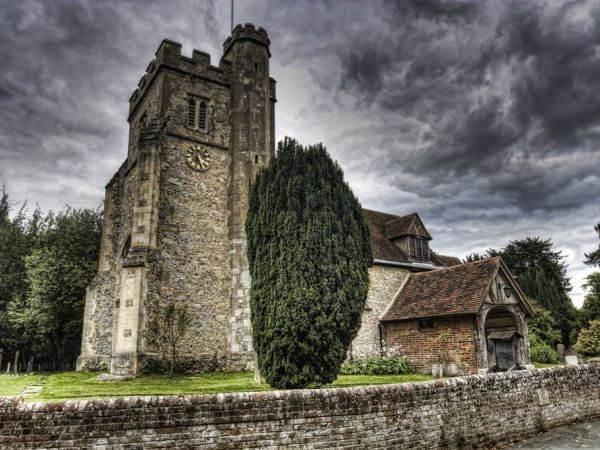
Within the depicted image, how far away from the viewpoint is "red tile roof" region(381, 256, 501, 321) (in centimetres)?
1808

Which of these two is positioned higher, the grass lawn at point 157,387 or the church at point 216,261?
the church at point 216,261

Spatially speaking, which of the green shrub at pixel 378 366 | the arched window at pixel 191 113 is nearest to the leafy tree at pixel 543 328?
the green shrub at pixel 378 366

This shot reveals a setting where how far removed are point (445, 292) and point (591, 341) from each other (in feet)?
40.2

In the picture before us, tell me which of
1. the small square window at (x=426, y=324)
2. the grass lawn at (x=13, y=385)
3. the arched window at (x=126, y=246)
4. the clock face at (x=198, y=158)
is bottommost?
the grass lawn at (x=13, y=385)

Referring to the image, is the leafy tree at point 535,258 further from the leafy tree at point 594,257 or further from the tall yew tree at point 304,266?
the tall yew tree at point 304,266

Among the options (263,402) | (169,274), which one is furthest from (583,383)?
(169,274)

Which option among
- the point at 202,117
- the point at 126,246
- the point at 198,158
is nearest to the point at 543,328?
the point at 198,158

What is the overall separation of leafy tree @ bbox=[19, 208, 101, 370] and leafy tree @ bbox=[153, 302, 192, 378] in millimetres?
11465

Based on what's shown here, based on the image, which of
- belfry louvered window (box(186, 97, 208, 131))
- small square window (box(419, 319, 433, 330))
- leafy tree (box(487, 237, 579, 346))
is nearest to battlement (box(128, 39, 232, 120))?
belfry louvered window (box(186, 97, 208, 131))

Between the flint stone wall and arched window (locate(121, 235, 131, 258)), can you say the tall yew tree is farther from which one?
arched window (locate(121, 235, 131, 258))

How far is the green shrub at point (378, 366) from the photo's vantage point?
18.9 metres

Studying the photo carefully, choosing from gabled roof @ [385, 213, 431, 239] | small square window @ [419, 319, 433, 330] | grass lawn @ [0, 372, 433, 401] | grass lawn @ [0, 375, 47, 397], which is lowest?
grass lawn @ [0, 375, 47, 397]

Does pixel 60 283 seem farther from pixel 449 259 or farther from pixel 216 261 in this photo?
pixel 449 259

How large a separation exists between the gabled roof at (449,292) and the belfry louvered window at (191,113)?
14020 millimetres
